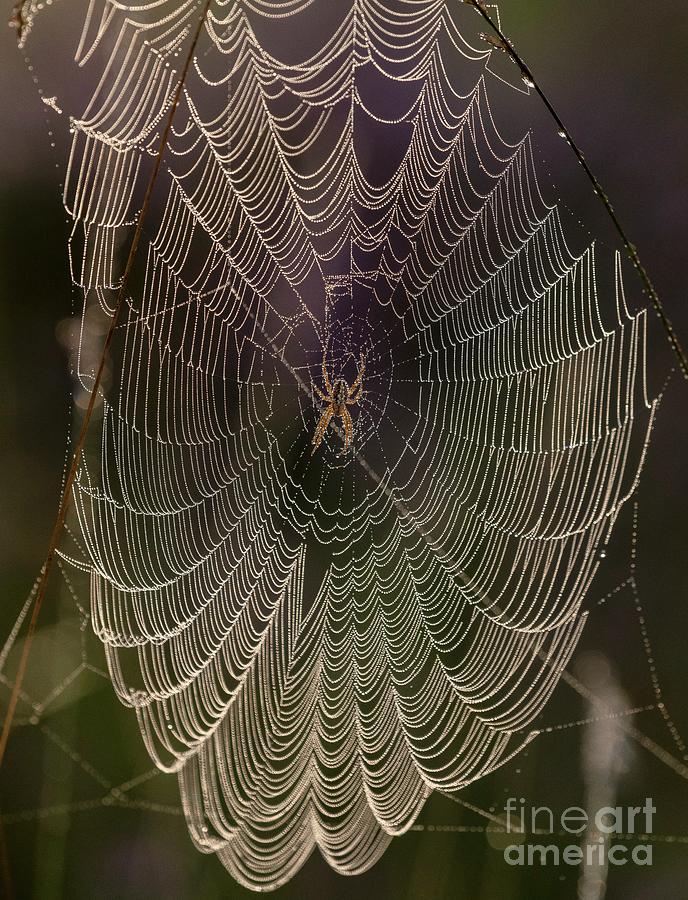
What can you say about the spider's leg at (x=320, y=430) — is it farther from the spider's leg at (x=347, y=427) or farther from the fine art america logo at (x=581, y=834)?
the fine art america logo at (x=581, y=834)

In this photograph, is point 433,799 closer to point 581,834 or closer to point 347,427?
point 581,834

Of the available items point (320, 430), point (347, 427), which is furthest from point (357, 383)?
point (320, 430)

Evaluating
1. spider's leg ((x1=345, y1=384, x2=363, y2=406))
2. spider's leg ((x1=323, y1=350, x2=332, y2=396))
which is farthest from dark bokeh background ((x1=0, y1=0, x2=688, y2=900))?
spider's leg ((x1=345, y1=384, x2=363, y2=406))

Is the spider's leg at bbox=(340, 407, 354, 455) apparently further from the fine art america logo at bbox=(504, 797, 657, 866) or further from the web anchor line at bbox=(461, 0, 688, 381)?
the web anchor line at bbox=(461, 0, 688, 381)

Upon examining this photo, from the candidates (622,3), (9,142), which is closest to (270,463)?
(9,142)

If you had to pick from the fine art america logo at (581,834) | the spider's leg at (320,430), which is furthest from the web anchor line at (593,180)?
the spider's leg at (320,430)
